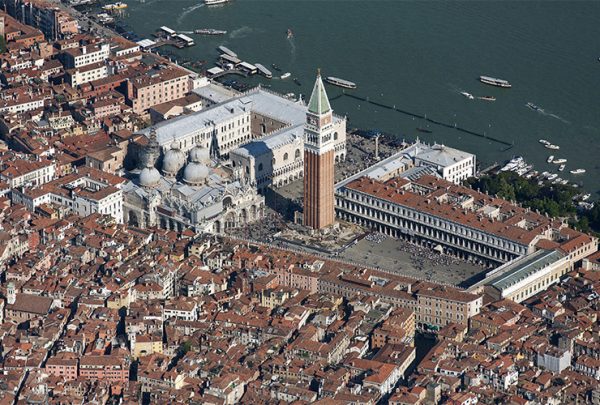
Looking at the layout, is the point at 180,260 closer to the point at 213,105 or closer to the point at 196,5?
the point at 213,105

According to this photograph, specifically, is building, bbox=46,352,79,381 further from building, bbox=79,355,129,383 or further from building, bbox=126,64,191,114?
building, bbox=126,64,191,114

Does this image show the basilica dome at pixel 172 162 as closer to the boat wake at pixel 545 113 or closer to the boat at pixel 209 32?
the boat wake at pixel 545 113

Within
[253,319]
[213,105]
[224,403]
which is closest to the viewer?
[224,403]

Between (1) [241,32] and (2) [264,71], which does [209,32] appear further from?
(2) [264,71]

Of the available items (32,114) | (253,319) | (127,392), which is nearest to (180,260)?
(253,319)

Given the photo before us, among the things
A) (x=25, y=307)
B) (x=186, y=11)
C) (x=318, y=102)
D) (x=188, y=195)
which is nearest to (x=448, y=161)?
(x=318, y=102)

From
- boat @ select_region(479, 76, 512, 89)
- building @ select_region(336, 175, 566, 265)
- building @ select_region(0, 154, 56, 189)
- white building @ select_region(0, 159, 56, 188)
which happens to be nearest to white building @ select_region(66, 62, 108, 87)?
building @ select_region(0, 154, 56, 189)
